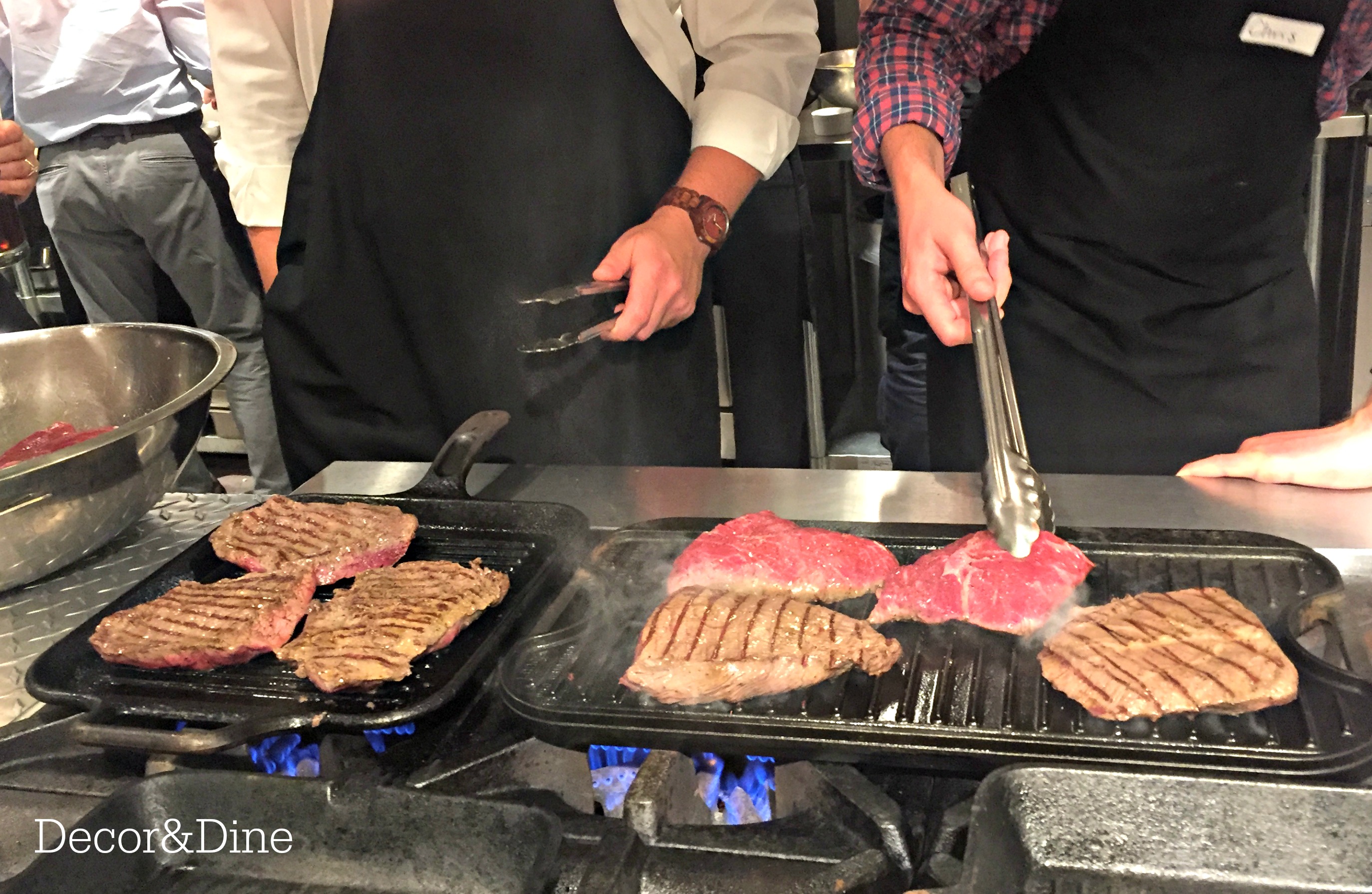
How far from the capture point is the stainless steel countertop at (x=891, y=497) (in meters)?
1.53

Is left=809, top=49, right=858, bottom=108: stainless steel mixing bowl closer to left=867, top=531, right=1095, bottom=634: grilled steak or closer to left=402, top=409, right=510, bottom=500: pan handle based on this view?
left=402, top=409, right=510, bottom=500: pan handle

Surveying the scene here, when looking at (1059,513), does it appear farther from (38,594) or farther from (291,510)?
(38,594)

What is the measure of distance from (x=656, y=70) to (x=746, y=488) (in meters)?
0.90

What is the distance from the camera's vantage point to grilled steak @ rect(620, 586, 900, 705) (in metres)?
1.24

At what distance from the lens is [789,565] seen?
1.49m

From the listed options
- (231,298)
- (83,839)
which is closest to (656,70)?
(83,839)

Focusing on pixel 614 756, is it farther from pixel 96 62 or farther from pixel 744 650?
pixel 96 62

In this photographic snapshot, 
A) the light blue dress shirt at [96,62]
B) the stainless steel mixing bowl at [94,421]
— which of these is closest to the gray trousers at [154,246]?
the light blue dress shirt at [96,62]

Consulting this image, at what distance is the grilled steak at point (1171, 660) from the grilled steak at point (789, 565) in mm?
273

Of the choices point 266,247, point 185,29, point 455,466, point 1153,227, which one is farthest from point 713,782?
point 185,29

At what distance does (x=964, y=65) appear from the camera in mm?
2141

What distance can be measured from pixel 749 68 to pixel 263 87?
3.35 feet

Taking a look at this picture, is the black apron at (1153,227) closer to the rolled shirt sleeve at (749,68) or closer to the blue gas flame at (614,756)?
the rolled shirt sleeve at (749,68)

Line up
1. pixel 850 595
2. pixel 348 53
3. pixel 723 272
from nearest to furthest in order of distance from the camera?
1. pixel 850 595
2. pixel 348 53
3. pixel 723 272
